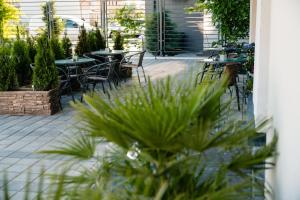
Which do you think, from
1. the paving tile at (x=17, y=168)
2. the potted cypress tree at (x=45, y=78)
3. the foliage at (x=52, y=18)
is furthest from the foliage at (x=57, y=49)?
the foliage at (x=52, y=18)

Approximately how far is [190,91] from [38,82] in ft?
17.0

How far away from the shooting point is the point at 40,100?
6.56 meters

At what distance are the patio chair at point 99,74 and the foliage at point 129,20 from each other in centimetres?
569

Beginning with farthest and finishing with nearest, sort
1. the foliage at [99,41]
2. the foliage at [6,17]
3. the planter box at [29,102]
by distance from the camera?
the foliage at [6,17], the foliage at [99,41], the planter box at [29,102]

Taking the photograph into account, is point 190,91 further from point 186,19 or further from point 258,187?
point 186,19

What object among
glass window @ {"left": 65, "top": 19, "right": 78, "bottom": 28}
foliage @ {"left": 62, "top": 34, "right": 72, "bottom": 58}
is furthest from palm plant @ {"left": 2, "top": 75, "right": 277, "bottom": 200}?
glass window @ {"left": 65, "top": 19, "right": 78, "bottom": 28}

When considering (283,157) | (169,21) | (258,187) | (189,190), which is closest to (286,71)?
(283,157)

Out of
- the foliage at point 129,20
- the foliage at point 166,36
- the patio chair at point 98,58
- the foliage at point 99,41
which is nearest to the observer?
the patio chair at point 98,58

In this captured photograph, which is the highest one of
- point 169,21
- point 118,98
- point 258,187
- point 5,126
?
point 169,21

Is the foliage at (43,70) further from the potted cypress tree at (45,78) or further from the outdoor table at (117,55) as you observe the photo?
the outdoor table at (117,55)

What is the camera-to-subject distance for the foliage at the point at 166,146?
1594mm

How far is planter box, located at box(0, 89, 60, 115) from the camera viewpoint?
21.5ft

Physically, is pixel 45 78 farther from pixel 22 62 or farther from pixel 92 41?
pixel 92 41

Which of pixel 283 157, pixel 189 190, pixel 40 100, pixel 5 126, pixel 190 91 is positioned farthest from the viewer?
pixel 40 100
